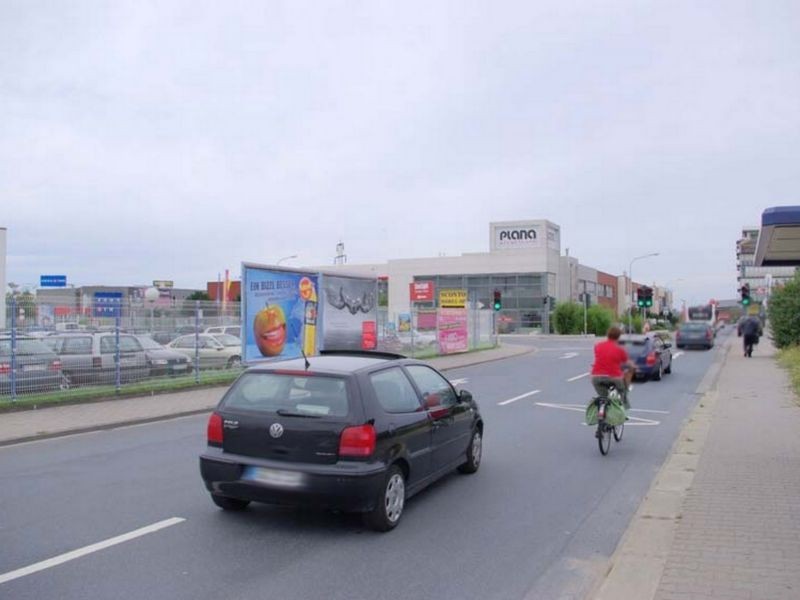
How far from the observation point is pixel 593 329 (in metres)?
67.9

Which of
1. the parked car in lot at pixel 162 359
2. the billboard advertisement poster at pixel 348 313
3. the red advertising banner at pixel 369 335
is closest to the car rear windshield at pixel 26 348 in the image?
the parked car in lot at pixel 162 359

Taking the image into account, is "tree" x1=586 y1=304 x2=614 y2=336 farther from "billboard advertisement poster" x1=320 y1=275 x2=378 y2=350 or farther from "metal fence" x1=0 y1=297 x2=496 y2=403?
"metal fence" x1=0 y1=297 x2=496 y2=403

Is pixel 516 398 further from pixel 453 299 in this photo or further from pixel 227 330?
pixel 453 299

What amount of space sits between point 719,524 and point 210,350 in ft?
52.3

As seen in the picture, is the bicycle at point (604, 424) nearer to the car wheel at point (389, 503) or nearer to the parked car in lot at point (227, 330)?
the car wheel at point (389, 503)

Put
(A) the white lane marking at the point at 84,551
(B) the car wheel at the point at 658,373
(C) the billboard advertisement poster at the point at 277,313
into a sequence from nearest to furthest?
(A) the white lane marking at the point at 84,551, (C) the billboard advertisement poster at the point at 277,313, (B) the car wheel at the point at 658,373

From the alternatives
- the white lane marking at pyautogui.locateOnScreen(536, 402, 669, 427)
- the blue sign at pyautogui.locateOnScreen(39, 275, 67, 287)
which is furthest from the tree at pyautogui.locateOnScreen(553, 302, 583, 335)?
the white lane marking at pyautogui.locateOnScreen(536, 402, 669, 427)

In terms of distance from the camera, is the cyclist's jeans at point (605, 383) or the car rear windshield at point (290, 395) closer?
the car rear windshield at point (290, 395)

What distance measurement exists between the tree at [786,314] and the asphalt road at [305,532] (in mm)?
21453

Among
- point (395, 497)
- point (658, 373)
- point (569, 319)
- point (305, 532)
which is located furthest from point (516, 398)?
point (569, 319)

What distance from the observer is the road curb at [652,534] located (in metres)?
4.85

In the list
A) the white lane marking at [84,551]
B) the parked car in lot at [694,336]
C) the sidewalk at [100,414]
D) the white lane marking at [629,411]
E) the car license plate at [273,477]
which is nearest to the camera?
the white lane marking at [84,551]

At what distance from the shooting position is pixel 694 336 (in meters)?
39.3

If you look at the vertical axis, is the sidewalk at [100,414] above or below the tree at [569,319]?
below
